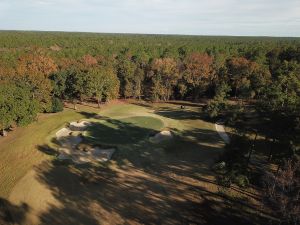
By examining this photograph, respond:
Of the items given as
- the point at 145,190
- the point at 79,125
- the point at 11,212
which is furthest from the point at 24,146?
the point at 145,190

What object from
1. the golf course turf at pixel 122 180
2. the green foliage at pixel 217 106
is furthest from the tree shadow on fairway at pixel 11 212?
the green foliage at pixel 217 106

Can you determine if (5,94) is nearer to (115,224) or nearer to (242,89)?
(115,224)

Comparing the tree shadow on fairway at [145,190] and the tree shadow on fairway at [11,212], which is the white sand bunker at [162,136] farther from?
the tree shadow on fairway at [11,212]

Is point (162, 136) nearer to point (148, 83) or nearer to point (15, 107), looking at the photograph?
point (15, 107)

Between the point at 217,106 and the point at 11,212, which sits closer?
the point at 11,212

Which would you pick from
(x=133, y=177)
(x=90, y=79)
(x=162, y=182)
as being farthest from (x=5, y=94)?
(x=162, y=182)
